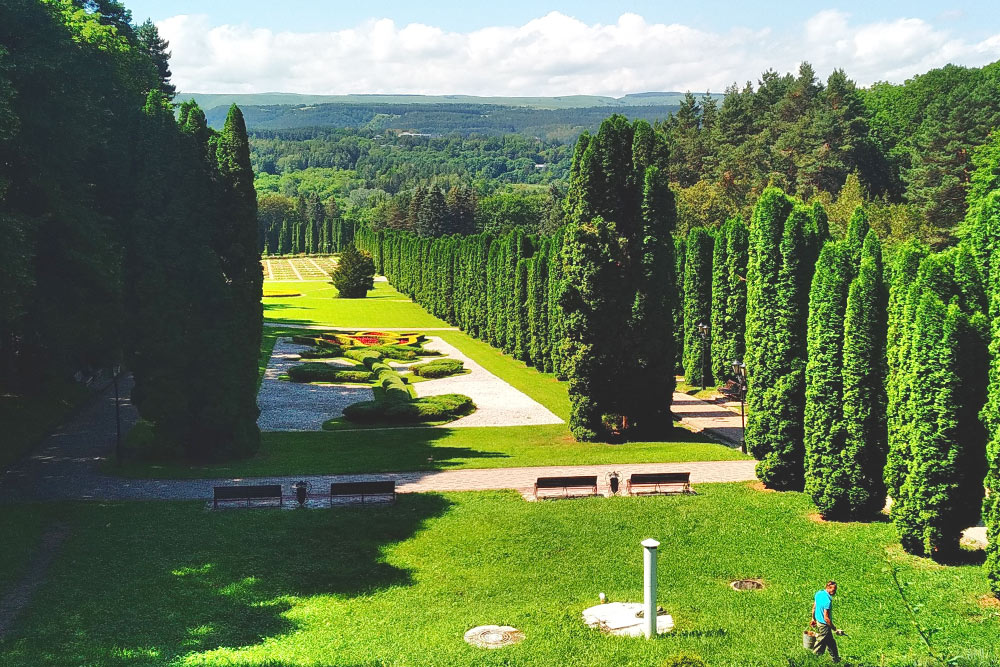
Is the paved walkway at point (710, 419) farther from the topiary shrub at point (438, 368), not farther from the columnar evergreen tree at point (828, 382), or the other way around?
the topiary shrub at point (438, 368)

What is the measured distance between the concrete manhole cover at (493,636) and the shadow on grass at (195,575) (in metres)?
1.97

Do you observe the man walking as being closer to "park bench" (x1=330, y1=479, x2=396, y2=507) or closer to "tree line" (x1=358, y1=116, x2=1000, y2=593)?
Result: "tree line" (x1=358, y1=116, x2=1000, y2=593)

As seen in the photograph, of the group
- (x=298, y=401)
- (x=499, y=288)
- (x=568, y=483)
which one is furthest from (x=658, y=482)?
(x=499, y=288)

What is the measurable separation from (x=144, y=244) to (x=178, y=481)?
6.79m

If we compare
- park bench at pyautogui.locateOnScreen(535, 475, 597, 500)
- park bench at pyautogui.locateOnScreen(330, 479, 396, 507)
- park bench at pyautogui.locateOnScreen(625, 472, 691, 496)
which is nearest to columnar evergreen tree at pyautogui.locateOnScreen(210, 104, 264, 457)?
park bench at pyautogui.locateOnScreen(330, 479, 396, 507)

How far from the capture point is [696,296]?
132 ft

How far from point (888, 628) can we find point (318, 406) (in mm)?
24962

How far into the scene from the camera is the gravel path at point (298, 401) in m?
30.9

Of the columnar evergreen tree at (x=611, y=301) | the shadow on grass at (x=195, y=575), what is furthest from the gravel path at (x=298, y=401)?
the shadow on grass at (x=195, y=575)

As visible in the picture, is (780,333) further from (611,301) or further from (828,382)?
(611,301)

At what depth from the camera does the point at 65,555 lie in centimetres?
1650

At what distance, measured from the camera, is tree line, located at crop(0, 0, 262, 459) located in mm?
23062

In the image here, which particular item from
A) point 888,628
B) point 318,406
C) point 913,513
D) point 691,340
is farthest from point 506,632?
point 691,340

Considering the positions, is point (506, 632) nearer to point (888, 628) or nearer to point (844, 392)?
point (888, 628)
